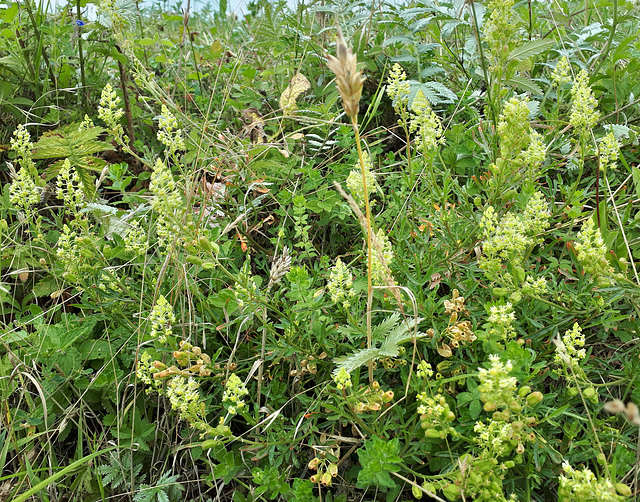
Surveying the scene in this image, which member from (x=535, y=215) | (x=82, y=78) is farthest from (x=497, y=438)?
(x=82, y=78)

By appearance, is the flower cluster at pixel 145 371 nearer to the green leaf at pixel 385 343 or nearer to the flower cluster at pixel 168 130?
the green leaf at pixel 385 343

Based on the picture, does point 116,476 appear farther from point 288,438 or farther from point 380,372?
point 380,372

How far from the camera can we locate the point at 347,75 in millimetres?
1034

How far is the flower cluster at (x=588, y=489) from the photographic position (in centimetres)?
114

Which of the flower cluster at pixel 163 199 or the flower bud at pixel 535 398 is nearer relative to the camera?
the flower bud at pixel 535 398

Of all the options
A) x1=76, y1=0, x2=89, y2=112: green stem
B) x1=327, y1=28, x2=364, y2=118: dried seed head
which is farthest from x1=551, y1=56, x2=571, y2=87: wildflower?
x1=76, y1=0, x2=89, y2=112: green stem

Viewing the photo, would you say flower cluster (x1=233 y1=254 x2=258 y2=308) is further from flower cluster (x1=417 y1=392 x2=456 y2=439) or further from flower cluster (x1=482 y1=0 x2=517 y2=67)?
flower cluster (x1=482 y1=0 x2=517 y2=67)

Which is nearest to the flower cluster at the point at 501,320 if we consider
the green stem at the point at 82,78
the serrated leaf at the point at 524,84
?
the serrated leaf at the point at 524,84

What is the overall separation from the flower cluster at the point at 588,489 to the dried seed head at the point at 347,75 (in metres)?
0.99

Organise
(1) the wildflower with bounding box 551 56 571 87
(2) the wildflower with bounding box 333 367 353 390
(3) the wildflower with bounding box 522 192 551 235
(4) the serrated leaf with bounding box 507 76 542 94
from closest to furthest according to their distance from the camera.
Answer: (2) the wildflower with bounding box 333 367 353 390, (3) the wildflower with bounding box 522 192 551 235, (1) the wildflower with bounding box 551 56 571 87, (4) the serrated leaf with bounding box 507 76 542 94

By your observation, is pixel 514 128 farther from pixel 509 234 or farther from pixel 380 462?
pixel 380 462

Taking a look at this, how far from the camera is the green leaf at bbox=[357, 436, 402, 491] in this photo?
139cm

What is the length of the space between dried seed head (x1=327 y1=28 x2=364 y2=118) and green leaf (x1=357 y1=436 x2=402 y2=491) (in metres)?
0.92

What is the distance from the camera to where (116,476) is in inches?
68.4
